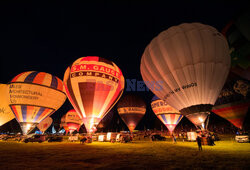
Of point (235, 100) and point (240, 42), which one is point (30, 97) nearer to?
point (240, 42)

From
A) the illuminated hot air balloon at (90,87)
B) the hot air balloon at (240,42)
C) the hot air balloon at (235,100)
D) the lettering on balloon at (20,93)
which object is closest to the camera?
the hot air balloon at (240,42)

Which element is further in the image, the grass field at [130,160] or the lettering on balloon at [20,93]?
the lettering on balloon at [20,93]

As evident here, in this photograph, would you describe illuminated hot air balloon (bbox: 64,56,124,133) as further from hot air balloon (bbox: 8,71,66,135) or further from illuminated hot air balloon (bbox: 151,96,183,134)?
illuminated hot air balloon (bbox: 151,96,183,134)

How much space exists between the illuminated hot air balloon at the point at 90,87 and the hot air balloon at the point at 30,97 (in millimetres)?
7718

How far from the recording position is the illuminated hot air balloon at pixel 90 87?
1766 cm

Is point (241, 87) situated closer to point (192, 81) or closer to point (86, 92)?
point (192, 81)

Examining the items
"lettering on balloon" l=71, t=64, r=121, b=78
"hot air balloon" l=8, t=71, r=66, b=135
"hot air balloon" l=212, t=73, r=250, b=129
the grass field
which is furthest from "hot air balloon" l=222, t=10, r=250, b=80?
"hot air balloon" l=8, t=71, r=66, b=135

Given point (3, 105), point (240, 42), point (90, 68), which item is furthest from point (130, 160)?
point (3, 105)

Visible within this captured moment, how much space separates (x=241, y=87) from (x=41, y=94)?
28.0 m

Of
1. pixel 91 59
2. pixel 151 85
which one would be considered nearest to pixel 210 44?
pixel 151 85

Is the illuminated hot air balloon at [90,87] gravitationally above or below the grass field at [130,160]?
above

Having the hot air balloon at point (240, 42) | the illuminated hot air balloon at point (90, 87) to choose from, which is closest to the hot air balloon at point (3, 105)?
the illuminated hot air balloon at point (90, 87)

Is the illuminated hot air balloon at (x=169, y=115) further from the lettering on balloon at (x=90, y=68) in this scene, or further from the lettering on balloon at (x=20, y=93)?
Result: the lettering on balloon at (x=20, y=93)

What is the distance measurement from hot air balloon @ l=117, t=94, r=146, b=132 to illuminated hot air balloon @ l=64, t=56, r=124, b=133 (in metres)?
16.0
